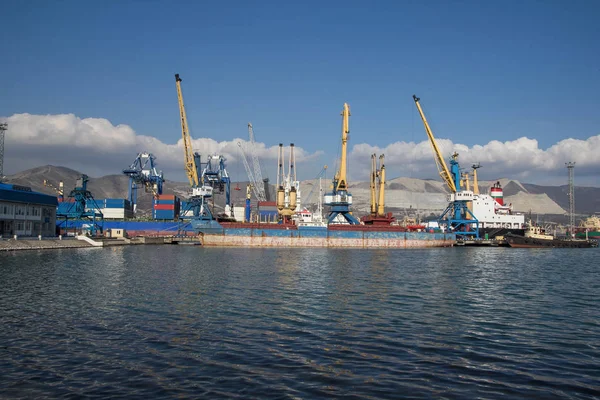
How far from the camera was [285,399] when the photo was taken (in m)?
12.0

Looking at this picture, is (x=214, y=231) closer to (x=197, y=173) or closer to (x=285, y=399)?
(x=197, y=173)

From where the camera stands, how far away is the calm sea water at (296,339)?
42.8 ft

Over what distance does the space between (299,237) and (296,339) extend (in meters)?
72.6

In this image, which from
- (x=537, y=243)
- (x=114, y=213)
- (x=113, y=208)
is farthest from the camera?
→ (x=113, y=208)

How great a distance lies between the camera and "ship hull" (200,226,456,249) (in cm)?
8962

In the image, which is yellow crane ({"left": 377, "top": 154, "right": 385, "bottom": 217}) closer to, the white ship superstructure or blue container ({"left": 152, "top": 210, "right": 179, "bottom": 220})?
the white ship superstructure

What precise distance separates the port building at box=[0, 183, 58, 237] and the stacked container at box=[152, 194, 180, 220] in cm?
4563

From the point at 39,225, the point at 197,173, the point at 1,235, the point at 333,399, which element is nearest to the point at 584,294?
the point at 333,399

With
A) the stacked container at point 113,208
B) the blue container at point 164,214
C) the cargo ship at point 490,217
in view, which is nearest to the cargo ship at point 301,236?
the cargo ship at point 490,217

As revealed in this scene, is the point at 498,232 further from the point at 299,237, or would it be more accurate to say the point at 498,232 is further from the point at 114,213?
the point at 114,213

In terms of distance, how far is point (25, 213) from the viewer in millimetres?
77188

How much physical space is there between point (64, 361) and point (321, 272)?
29419mm

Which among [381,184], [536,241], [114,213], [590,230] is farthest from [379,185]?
[590,230]

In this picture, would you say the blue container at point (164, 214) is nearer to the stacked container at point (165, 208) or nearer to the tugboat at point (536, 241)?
the stacked container at point (165, 208)
